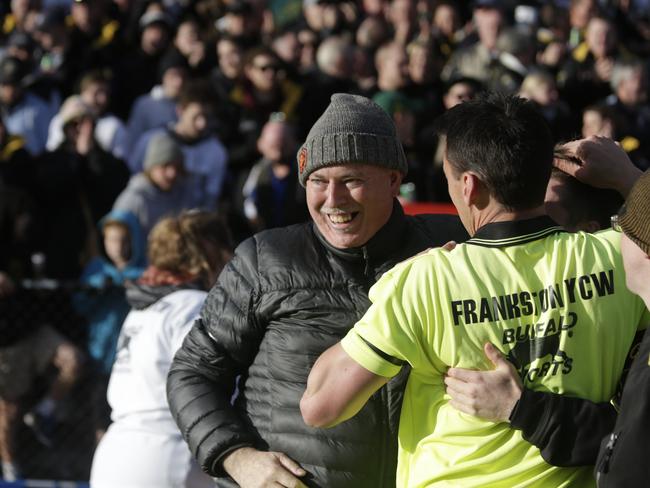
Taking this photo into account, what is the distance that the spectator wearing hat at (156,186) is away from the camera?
26.9 feet

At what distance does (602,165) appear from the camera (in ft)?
11.5

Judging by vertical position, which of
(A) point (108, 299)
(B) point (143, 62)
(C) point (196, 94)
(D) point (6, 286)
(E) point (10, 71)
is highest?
(E) point (10, 71)

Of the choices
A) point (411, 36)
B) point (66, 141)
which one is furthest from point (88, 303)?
point (411, 36)

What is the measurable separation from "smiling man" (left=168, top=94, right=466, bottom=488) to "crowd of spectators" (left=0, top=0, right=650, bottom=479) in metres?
4.21

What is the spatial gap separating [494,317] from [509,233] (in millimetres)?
234

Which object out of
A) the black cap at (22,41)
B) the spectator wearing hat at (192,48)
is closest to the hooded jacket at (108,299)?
the spectator wearing hat at (192,48)

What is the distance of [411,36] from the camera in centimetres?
1075

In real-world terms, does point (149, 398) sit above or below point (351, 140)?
below

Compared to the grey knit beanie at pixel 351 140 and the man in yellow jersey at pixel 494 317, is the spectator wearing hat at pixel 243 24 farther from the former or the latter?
the man in yellow jersey at pixel 494 317

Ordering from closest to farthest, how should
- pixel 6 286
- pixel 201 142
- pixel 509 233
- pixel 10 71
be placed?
pixel 509 233 → pixel 6 286 → pixel 201 142 → pixel 10 71

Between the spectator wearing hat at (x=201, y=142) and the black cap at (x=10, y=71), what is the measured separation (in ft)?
4.19

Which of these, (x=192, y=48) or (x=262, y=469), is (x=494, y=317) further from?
(x=192, y=48)

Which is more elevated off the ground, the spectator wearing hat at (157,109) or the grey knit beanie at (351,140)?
the grey knit beanie at (351,140)

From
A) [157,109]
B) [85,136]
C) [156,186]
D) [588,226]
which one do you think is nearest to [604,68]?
[157,109]
